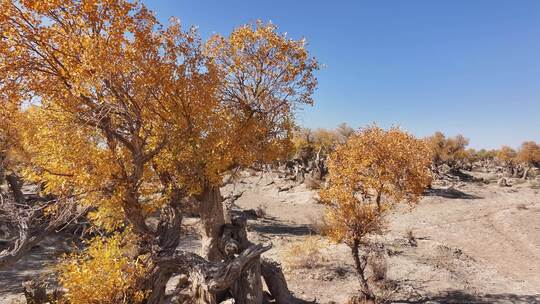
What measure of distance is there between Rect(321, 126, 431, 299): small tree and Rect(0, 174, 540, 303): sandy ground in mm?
1640

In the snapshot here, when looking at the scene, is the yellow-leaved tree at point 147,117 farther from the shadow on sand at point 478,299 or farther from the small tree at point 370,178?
the shadow on sand at point 478,299

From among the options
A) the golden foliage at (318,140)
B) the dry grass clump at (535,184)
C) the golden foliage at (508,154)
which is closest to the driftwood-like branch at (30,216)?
the golden foliage at (318,140)

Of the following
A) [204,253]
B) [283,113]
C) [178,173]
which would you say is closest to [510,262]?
[283,113]

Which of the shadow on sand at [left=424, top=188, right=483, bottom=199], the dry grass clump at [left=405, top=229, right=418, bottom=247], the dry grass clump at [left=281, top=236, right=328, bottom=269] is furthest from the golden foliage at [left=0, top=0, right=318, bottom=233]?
the shadow on sand at [left=424, top=188, right=483, bottom=199]

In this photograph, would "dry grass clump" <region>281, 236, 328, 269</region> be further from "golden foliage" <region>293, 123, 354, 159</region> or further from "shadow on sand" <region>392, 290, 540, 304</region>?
"golden foliage" <region>293, 123, 354, 159</region>

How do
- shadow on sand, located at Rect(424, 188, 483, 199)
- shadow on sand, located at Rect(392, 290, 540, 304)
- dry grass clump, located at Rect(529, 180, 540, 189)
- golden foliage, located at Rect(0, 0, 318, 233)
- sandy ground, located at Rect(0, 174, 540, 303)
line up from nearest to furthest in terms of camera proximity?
1. golden foliage, located at Rect(0, 0, 318, 233)
2. shadow on sand, located at Rect(392, 290, 540, 304)
3. sandy ground, located at Rect(0, 174, 540, 303)
4. shadow on sand, located at Rect(424, 188, 483, 199)
5. dry grass clump, located at Rect(529, 180, 540, 189)

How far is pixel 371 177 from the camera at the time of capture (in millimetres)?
15047

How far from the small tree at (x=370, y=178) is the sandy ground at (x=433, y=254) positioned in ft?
5.38

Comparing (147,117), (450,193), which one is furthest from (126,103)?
(450,193)

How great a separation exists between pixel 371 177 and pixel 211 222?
716cm

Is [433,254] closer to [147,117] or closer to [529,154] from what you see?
[147,117]

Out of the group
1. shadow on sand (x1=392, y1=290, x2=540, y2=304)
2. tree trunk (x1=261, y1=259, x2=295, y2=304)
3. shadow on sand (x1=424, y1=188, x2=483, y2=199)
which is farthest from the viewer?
shadow on sand (x1=424, y1=188, x2=483, y2=199)

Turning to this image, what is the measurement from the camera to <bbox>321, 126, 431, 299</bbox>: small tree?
49.3 ft

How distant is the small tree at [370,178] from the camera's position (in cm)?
1502
